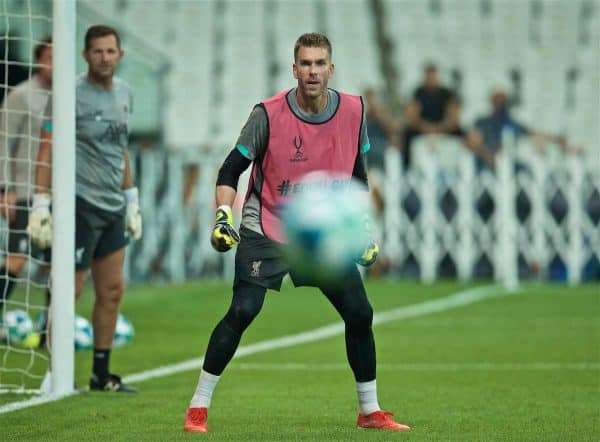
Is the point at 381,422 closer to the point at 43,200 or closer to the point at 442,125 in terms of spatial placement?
the point at 43,200

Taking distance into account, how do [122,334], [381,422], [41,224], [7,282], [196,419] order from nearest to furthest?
[196,419], [381,422], [41,224], [7,282], [122,334]

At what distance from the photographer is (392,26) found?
26969 millimetres

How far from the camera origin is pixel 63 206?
792 cm

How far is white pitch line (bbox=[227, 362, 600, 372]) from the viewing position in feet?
31.0

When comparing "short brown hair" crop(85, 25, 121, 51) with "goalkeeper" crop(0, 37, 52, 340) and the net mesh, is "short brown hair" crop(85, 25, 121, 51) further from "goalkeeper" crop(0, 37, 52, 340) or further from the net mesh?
"goalkeeper" crop(0, 37, 52, 340)

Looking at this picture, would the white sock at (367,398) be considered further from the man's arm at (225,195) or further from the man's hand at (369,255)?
the man's arm at (225,195)

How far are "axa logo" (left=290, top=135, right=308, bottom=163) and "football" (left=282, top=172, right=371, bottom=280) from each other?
90 millimetres

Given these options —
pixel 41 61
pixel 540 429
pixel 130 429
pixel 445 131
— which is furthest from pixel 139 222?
pixel 445 131

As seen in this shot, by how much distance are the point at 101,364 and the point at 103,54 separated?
1.79 m

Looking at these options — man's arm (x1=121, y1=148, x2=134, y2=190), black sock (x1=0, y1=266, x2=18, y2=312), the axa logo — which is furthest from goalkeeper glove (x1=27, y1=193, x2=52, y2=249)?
the axa logo

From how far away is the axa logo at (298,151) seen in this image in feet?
20.8

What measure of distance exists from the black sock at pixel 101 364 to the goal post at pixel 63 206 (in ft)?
0.92

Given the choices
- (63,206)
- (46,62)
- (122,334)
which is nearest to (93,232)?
(63,206)

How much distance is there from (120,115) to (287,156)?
2212 millimetres
